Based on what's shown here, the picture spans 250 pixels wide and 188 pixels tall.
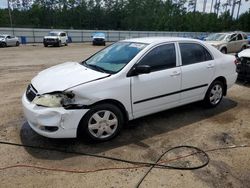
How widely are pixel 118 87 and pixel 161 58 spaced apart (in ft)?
3.67

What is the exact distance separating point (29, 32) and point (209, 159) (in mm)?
38128

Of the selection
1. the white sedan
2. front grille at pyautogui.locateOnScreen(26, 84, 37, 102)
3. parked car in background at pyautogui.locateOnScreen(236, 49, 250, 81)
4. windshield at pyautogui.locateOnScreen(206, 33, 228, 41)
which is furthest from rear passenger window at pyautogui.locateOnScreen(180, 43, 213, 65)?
windshield at pyautogui.locateOnScreen(206, 33, 228, 41)

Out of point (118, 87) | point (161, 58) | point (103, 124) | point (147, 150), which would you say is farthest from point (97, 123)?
point (161, 58)

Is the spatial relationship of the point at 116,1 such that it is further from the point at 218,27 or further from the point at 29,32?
the point at 29,32

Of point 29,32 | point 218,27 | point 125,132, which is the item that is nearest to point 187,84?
point 125,132

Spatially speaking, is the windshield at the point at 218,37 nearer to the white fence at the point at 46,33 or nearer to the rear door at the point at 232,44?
the rear door at the point at 232,44

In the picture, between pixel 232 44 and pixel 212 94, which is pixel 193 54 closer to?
pixel 212 94

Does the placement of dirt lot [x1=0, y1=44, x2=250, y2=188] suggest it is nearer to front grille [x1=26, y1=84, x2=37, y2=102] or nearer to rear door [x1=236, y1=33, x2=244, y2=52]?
front grille [x1=26, y1=84, x2=37, y2=102]

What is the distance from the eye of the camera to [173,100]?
4.87m

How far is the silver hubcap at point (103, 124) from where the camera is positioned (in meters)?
3.99

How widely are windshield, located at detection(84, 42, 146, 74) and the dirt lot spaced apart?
3.87ft

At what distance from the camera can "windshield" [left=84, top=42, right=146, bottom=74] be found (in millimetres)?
4382

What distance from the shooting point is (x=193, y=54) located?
17.1 feet

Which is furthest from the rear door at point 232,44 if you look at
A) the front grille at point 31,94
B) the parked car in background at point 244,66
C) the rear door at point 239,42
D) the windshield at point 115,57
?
the front grille at point 31,94
